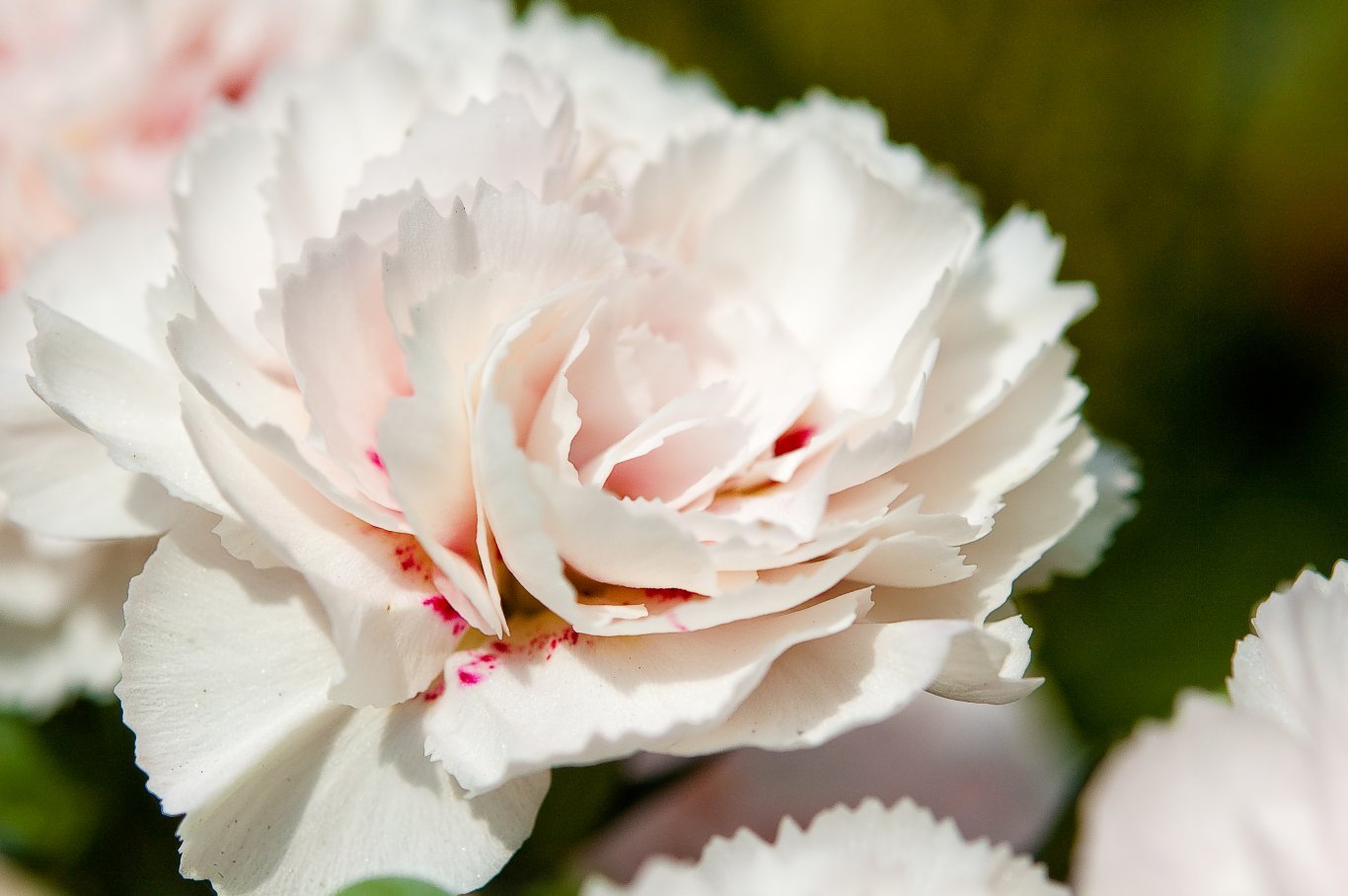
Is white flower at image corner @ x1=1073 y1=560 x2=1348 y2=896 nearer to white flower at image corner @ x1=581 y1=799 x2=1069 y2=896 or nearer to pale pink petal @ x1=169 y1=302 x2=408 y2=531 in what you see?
white flower at image corner @ x1=581 y1=799 x2=1069 y2=896

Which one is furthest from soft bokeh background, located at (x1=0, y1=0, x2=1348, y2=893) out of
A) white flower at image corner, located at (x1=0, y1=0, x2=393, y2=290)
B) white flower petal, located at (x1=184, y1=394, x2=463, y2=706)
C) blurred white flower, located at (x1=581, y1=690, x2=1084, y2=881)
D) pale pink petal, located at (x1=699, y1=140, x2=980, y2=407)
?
white flower petal, located at (x1=184, y1=394, x2=463, y2=706)

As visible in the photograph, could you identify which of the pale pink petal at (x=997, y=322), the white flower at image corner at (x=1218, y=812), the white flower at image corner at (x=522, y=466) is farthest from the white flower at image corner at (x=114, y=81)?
the white flower at image corner at (x=1218, y=812)

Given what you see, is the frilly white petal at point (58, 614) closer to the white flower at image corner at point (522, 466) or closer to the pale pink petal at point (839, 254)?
the white flower at image corner at point (522, 466)

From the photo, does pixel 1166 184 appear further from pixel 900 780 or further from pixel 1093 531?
pixel 1093 531

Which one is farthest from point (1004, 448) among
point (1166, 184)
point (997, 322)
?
point (1166, 184)

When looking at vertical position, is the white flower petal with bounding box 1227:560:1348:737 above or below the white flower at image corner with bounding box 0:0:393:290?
above

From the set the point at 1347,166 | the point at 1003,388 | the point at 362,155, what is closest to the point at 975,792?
the point at 1003,388
